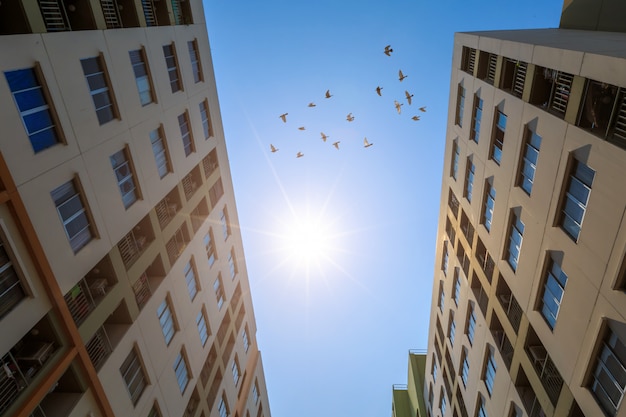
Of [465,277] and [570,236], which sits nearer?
[570,236]

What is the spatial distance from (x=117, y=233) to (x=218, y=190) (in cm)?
1329

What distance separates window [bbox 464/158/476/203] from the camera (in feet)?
69.7

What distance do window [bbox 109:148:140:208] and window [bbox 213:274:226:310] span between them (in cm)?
1120

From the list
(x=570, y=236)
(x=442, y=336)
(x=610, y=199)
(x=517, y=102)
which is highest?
(x=517, y=102)

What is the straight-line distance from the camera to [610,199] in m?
9.67

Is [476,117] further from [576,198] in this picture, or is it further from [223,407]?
[223,407]

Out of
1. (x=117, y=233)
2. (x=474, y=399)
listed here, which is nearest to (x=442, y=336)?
(x=474, y=399)

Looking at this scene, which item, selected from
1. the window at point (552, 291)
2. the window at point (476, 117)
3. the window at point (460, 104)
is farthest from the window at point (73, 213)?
the window at point (460, 104)

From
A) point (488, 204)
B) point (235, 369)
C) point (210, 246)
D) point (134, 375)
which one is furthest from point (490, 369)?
point (235, 369)

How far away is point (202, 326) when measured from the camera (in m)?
22.6

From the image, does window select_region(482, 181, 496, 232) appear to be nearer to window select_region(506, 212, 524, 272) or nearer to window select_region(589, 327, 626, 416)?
window select_region(506, 212, 524, 272)

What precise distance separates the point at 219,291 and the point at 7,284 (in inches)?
677

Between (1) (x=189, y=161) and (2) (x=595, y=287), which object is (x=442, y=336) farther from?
(1) (x=189, y=161)

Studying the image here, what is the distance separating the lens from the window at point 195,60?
22312mm
